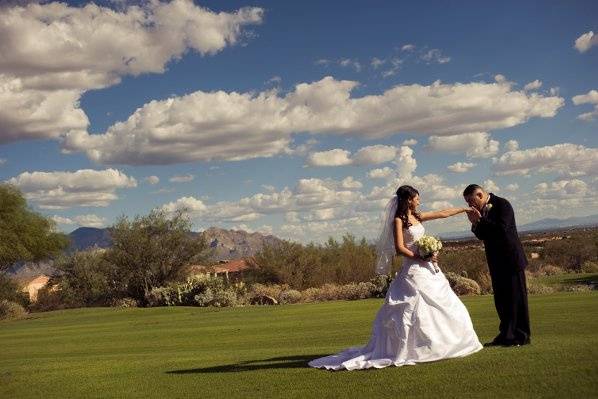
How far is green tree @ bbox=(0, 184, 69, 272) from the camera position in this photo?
157ft

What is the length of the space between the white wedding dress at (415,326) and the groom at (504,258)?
69cm

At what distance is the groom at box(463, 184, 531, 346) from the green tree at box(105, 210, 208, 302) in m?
40.2

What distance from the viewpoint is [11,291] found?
1964 inches

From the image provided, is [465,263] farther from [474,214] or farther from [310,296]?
[474,214]

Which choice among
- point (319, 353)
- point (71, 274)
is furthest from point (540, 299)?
point (71, 274)

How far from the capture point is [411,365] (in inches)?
370

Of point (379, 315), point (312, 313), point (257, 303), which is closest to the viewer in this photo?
point (379, 315)

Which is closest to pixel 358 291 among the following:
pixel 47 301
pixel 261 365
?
pixel 261 365

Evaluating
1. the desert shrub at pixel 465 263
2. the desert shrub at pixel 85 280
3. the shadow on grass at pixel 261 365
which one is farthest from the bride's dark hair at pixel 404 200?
the desert shrub at pixel 85 280

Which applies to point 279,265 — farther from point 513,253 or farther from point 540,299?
point 513,253

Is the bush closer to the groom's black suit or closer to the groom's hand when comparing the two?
the groom's hand

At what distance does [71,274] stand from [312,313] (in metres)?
34.9

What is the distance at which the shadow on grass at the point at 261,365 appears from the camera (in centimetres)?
1076

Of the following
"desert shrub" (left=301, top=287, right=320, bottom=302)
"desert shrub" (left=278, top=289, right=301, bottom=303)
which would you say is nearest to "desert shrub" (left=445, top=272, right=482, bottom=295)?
"desert shrub" (left=301, top=287, right=320, bottom=302)
